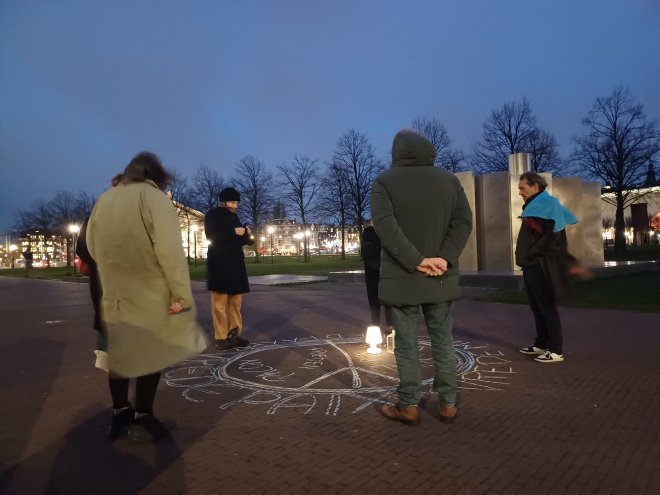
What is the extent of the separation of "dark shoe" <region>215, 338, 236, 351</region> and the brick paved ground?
0.10 meters

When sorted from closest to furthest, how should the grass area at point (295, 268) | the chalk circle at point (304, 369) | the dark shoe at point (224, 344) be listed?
1. the chalk circle at point (304, 369)
2. the dark shoe at point (224, 344)
3. the grass area at point (295, 268)

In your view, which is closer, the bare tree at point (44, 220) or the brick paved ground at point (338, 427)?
the brick paved ground at point (338, 427)

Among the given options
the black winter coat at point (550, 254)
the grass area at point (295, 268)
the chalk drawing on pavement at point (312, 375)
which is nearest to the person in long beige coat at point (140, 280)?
the chalk drawing on pavement at point (312, 375)

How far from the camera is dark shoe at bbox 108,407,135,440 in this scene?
372 centimetres

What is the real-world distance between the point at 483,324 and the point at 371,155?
42210 mm

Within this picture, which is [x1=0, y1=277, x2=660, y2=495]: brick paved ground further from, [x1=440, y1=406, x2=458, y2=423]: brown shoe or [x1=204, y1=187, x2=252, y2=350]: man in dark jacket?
[x1=204, y1=187, x2=252, y2=350]: man in dark jacket

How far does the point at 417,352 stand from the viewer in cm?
379

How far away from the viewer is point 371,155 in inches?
1951

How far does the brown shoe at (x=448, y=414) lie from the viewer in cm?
379

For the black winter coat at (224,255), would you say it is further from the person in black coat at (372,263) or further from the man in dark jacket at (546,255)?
the man in dark jacket at (546,255)

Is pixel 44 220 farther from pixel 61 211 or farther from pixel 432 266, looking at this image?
pixel 432 266

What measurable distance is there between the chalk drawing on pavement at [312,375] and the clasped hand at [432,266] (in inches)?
52.5

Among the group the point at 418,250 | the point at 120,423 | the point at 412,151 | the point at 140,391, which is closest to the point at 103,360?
the point at 140,391

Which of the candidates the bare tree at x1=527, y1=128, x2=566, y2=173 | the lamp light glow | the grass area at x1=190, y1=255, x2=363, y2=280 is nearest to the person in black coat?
the lamp light glow
